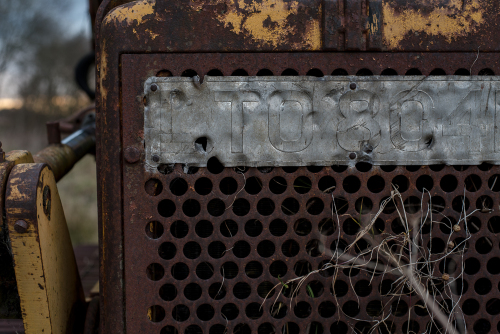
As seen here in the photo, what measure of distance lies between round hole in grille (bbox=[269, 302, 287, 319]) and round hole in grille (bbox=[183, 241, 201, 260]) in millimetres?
285

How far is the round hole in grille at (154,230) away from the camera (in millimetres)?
1132

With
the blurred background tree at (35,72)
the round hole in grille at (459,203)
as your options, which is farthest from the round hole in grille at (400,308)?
the blurred background tree at (35,72)

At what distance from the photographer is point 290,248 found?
119 cm

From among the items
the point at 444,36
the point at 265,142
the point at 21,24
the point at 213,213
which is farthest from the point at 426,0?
the point at 21,24

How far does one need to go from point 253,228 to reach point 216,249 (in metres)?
0.13

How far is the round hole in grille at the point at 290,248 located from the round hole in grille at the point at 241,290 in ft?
0.54

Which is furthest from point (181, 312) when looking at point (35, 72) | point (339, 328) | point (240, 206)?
point (35, 72)

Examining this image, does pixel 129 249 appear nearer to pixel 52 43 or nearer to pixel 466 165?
pixel 466 165

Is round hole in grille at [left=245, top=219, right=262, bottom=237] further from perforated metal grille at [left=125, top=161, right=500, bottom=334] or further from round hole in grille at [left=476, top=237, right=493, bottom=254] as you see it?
round hole in grille at [left=476, top=237, right=493, bottom=254]

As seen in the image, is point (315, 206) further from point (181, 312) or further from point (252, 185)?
point (181, 312)

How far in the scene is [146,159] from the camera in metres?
1.11

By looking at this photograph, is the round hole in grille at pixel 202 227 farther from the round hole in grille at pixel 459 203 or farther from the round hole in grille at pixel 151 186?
the round hole in grille at pixel 459 203

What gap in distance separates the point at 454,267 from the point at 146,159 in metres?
1.00

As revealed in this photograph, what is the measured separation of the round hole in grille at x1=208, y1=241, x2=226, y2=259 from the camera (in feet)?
3.99
